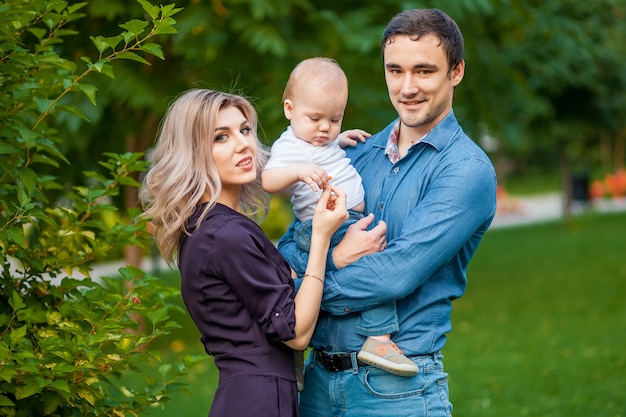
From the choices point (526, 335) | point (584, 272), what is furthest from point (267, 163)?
point (584, 272)

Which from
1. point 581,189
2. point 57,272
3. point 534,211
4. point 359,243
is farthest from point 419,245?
point 534,211

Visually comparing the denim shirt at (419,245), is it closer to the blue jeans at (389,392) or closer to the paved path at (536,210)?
the blue jeans at (389,392)

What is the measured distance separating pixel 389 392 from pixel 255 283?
63 centimetres

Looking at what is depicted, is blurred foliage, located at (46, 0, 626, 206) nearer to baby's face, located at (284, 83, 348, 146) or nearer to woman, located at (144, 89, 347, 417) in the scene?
baby's face, located at (284, 83, 348, 146)

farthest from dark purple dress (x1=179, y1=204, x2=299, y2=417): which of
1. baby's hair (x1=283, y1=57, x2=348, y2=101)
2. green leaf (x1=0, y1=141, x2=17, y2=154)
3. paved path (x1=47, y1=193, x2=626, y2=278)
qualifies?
paved path (x1=47, y1=193, x2=626, y2=278)

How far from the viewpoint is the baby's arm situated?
10.3 feet

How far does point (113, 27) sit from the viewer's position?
8.39 meters

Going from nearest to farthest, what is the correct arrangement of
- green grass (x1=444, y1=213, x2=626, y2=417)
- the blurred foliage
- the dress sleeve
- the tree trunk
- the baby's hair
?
the dress sleeve → the baby's hair → green grass (x1=444, y1=213, x2=626, y2=417) → the blurred foliage → the tree trunk

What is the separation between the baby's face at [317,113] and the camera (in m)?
3.29

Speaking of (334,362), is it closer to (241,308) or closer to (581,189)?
(241,308)

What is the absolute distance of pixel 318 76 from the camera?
331 cm

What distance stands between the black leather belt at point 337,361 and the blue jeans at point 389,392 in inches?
0.6

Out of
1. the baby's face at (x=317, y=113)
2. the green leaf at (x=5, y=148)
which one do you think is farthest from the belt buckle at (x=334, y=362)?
the green leaf at (x=5, y=148)

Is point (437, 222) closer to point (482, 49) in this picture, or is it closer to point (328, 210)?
point (328, 210)
